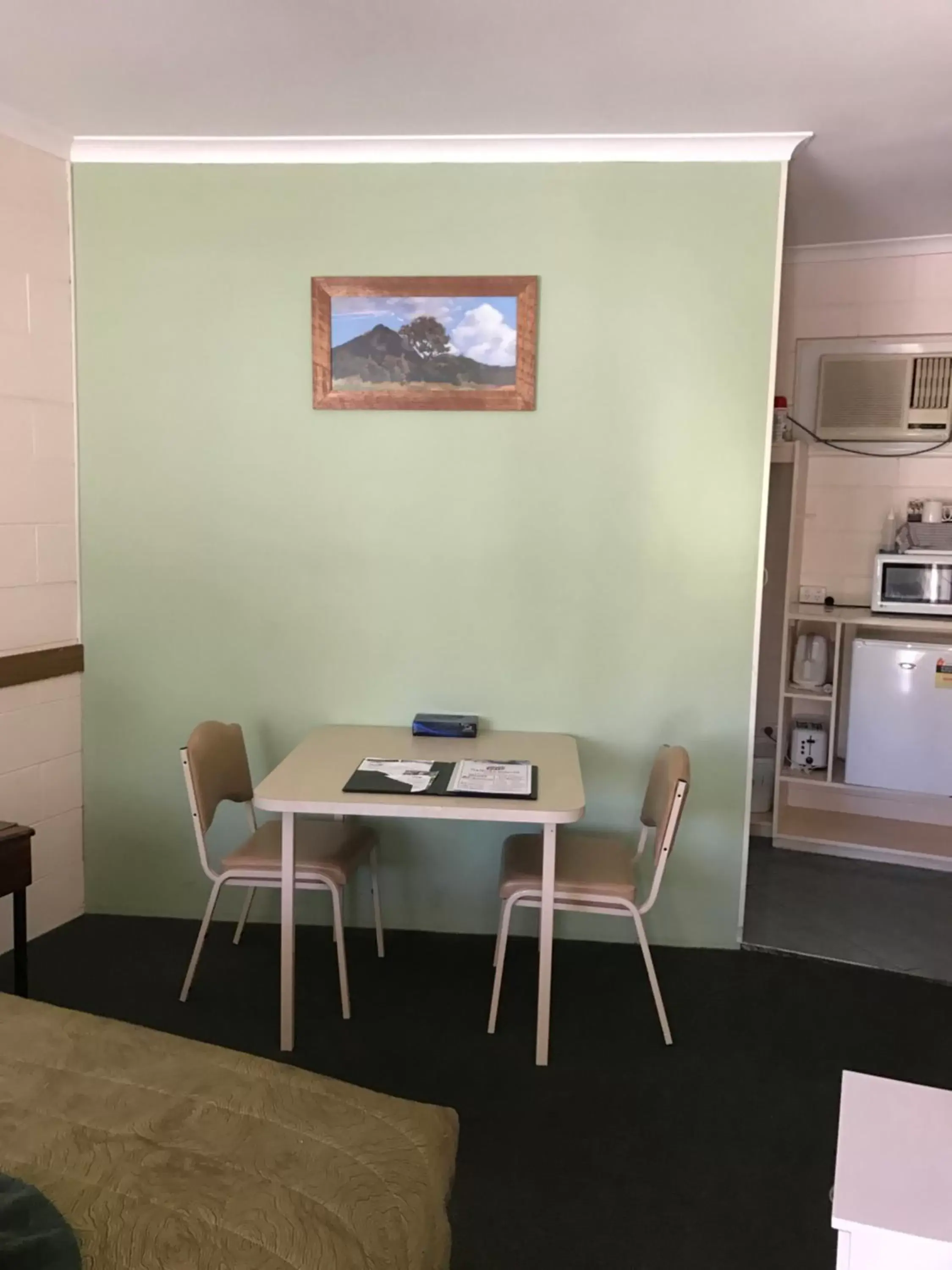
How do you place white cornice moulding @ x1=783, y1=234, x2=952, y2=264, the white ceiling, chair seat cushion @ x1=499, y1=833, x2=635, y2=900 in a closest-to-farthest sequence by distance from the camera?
the white ceiling < chair seat cushion @ x1=499, y1=833, x2=635, y2=900 < white cornice moulding @ x1=783, y1=234, x2=952, y2=264

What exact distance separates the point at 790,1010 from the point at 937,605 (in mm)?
1883

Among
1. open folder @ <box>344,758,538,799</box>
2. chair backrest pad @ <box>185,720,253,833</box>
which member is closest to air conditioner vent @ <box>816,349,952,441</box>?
open folder @ <box>344,758,538,799</box>

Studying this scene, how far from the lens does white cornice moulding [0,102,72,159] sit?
276 cm

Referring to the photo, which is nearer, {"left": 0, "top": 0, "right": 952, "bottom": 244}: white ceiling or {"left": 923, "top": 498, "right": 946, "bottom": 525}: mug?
{"left": 0, "top": 0, "right": 952, "bottom": 244}: white ceiling

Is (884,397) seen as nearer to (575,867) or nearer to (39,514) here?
(575,867)

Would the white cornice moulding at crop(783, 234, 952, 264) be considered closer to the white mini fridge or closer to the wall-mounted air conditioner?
the wall-mounted air conditioner

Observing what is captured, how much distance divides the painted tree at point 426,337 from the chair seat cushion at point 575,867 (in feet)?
4.97

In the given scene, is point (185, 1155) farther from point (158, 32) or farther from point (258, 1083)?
point (158, 32)

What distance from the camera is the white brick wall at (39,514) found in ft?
9.41

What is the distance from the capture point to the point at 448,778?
2527mm

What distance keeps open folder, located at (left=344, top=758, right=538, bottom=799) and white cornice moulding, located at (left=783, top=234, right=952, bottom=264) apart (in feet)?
8.87

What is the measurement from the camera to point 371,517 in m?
3.07

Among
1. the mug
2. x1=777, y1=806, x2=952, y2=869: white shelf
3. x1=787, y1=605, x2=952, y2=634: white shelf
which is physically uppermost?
the mug

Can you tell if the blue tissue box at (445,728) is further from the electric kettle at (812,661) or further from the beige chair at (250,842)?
the electric kettle at (812,661)
